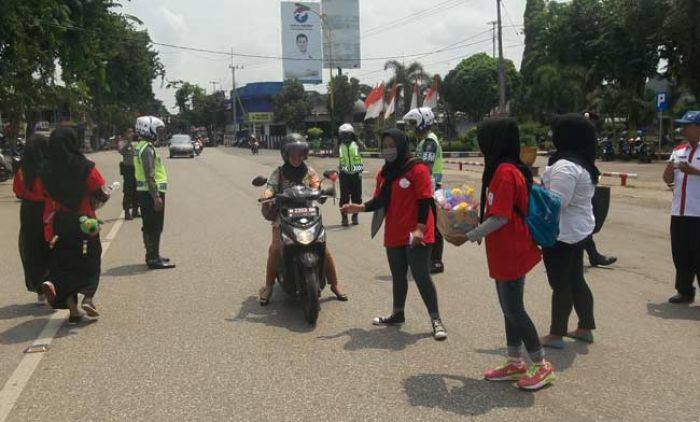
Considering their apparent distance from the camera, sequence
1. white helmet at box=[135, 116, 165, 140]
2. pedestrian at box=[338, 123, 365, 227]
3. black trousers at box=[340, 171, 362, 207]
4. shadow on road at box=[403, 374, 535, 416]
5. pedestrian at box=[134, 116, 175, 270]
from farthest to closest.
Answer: black trousers at box=[340, 171, 362, 207], pedestrian at box=[338, 123, 365, 227], white helmet at box=[135, 116, 165, 140], pedestrian at box=[134, 116, 175, 270], shadow on road at box=[403, 374, 535, 416]

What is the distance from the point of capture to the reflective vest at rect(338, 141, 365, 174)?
1188 cm

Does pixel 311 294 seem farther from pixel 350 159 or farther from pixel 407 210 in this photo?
pixel 350 159

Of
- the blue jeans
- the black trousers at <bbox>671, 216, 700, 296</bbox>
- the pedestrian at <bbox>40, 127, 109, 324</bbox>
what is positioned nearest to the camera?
the blue jeans

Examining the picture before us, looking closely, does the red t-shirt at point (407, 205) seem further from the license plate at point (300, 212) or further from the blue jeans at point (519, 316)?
the blue jeans at point (519, 316)

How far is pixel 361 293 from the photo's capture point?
7.00m

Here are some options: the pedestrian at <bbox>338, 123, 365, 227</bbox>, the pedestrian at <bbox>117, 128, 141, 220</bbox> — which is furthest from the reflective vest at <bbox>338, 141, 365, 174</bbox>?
the pedestrian at <bbox>117, 128, 141, 220</bbox>

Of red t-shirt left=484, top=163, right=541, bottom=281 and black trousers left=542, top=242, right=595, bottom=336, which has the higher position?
red t-shirt left=484, top=163, right=541, bottom=281

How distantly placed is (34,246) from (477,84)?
195 ft

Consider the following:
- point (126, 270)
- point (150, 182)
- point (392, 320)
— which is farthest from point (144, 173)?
point (392, 320)

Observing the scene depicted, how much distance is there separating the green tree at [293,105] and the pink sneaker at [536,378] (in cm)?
6331

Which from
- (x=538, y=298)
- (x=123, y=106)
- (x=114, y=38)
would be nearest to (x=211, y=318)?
(x=538, y=298)

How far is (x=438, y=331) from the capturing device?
5.39 m

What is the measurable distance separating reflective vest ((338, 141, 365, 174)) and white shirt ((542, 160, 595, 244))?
684cm

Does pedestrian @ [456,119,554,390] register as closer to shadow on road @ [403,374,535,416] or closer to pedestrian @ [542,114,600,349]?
shadow on road @ [403,374,535,416]
